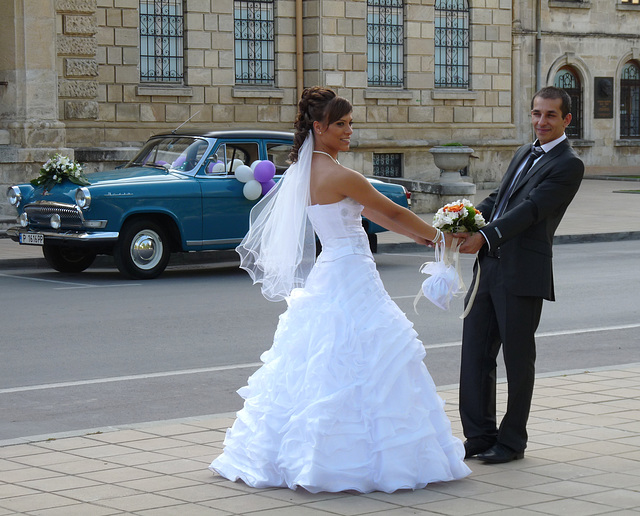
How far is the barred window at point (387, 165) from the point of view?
98.5 ft

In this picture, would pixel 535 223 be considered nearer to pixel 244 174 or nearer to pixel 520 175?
pixel 520 175

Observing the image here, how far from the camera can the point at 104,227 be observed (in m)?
14.5

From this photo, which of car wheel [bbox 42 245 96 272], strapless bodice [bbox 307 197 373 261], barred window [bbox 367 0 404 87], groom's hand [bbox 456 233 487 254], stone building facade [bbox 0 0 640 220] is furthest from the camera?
barred window [bbox 367 0 404 87]

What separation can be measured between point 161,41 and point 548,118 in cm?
2162

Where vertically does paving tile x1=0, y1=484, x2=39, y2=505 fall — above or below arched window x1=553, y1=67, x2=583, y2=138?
below

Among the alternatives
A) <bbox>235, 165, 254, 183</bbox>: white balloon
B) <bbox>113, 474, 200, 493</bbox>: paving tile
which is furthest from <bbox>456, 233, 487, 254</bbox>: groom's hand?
<bbox>235, 165, 254, 183</bbox>: white balloon

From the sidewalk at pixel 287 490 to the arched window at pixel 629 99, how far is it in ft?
103

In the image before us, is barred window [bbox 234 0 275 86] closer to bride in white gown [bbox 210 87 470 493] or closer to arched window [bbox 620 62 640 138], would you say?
arched window [bbox 620 62 640 138]

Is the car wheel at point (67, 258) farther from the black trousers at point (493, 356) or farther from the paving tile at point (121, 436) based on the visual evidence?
the black trousers at point (493, 356)

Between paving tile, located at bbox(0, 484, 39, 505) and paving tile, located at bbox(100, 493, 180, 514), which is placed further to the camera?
paving tile, located at bbox(0, 484, 39, 505)

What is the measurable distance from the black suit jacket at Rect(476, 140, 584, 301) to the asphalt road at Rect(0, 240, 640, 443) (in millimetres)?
2267

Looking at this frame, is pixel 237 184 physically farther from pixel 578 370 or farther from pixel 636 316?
pixel 578 370

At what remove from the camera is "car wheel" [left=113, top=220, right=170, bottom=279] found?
1468 centimetres

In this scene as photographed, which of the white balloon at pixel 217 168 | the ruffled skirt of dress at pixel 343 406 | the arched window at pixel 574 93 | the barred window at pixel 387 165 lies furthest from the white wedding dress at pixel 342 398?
the arched window at pixel 574 93
